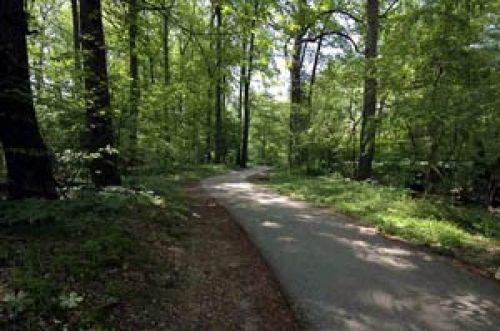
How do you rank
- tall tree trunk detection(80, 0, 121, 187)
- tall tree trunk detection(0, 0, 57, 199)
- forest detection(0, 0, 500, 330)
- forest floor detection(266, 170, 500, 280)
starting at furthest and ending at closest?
1. tall tree trunk detection(80, 0, 121, 187)
2. forest floor detection(266, 170, 500, 280)
3. tall tree trunk detection(0, 0, 57, 199)
4. forest detection(0, 0, 500, 330)

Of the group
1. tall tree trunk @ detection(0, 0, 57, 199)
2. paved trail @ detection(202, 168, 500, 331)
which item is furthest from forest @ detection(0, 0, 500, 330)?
paved trail @ detection(202, 168, 500, 331)

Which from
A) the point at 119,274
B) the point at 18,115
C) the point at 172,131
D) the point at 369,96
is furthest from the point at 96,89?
the point at 172,131

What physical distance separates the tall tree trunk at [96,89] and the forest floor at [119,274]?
191 cm

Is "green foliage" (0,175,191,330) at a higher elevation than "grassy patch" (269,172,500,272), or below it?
higher

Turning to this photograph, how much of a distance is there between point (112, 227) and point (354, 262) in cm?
335

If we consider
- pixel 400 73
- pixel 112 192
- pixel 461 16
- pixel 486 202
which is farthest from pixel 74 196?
pixel 486 202

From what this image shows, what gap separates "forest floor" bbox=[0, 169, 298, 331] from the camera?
373cm

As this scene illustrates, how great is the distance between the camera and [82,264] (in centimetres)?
452

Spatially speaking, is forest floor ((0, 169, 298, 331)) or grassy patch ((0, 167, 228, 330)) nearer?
grassy patch ((0, 167, 228, 330))

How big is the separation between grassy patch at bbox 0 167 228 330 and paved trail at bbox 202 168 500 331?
1.51m

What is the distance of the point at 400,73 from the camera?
37.0 ft

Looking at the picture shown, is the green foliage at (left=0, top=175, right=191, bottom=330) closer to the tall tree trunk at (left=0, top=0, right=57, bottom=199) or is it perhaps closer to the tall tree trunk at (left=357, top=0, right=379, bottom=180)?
the tall tree trunk at (left=0, top=0, right=57, bottom=199)

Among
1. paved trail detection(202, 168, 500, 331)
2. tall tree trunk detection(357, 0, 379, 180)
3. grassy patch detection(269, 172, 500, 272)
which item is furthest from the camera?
tall tree trunk detection(357, 0, 379, 180)

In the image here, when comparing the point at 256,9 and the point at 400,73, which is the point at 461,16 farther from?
the point at 256,9
